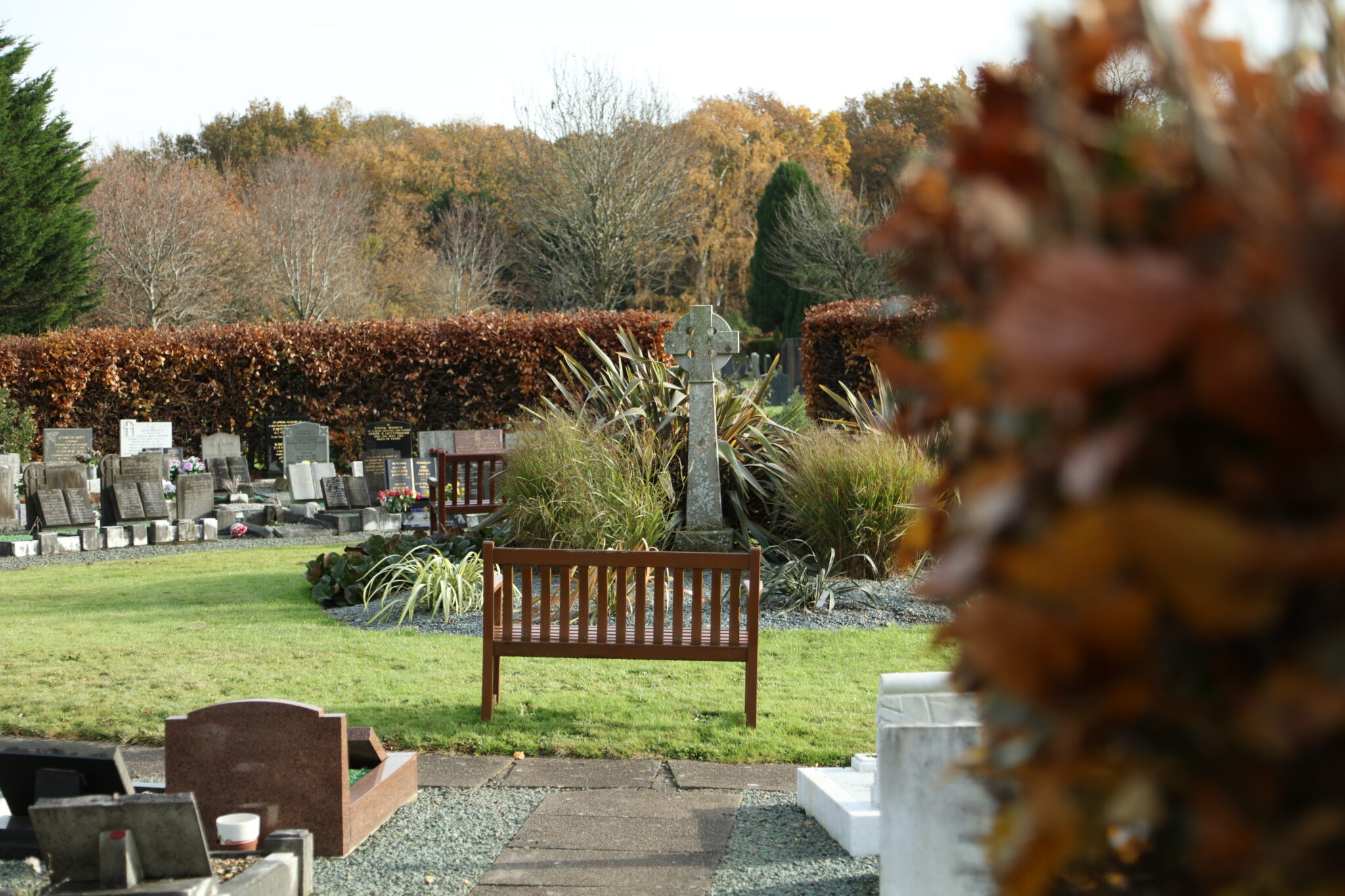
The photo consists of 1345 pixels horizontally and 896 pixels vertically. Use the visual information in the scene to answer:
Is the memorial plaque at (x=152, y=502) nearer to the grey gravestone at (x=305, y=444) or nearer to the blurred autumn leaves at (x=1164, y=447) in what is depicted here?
the grey gravestone at (x=305, y=444)

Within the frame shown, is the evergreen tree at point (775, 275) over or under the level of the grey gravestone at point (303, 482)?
over

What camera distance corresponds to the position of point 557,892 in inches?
153

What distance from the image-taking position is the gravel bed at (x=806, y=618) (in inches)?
336

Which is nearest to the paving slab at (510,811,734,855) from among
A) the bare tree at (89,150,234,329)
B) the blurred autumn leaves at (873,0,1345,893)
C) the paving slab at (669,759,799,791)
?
the paving slab at (669,759,799,791)

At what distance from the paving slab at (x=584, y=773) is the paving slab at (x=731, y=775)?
137 mm

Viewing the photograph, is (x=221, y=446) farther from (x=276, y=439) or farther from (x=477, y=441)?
(x=477, y=441)

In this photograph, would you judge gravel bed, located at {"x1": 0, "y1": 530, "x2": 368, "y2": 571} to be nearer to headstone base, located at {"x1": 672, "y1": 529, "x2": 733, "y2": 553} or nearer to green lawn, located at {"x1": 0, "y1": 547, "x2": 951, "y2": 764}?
green lawn, located at {"x1": 0, "y1": 547, "x2": 951, "y2": 764}

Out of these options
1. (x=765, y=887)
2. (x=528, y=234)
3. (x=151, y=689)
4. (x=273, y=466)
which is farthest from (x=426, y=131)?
(x=765, y=887)

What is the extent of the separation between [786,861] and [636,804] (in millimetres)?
836

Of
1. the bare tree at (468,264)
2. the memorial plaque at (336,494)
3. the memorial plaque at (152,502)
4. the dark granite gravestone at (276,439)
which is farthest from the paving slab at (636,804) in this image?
the bare tree at (468,264)

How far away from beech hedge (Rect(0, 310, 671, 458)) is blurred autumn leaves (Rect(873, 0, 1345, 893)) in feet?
58.5

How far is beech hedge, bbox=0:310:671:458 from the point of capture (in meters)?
18.8

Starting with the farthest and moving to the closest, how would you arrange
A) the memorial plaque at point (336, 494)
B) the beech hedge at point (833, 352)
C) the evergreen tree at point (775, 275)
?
1. the evergreen tree at point (775, 275)
2. the beech hedge at point (833, 352)
3. the memorial plaque at point (336, 494)

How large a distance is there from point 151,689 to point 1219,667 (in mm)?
6907
